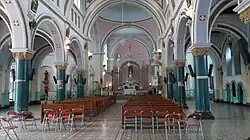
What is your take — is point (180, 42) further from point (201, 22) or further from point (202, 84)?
point (202, 84)

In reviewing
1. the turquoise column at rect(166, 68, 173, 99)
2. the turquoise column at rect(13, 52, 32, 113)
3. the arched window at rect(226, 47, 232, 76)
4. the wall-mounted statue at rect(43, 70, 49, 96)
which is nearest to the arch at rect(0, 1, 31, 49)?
the turquoise column at rect(13, 52, 32, 113)

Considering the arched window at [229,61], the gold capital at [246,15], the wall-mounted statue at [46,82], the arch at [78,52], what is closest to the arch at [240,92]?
the arched window at [229,61]

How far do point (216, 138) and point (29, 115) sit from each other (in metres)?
8.41

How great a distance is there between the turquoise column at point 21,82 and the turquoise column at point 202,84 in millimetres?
8335

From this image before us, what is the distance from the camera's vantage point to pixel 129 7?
29.8m

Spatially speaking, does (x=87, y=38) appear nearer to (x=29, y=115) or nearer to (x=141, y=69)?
(x=29, y=115)

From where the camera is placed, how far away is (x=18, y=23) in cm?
1147

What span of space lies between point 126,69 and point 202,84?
91.7 feet

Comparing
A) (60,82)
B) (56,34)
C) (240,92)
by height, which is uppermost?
(56,34)

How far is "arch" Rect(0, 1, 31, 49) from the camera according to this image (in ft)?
36.2

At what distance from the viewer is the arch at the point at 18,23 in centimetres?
1103

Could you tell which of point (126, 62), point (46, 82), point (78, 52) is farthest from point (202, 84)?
point (126, 62)

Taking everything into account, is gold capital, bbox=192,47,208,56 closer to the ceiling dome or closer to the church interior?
the church interior

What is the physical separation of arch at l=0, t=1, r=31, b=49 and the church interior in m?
0.05
